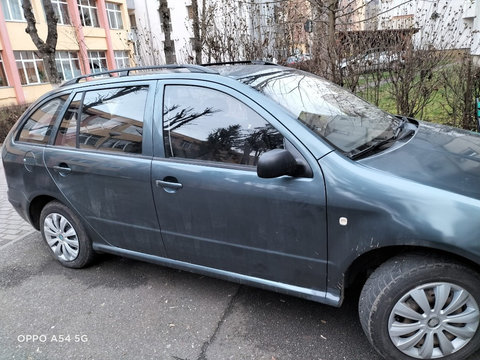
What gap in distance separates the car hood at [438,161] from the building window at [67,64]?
1126 inches

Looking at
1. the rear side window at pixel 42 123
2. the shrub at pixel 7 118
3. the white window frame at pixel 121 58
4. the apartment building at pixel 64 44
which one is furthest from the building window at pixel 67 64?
the rear side window at pixel 42 123

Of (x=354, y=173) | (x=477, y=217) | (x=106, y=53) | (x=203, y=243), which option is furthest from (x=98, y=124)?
(x=106, y=53)

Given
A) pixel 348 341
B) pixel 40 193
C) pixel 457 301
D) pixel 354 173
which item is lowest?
pixel 348 341

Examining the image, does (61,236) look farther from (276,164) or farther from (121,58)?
(121,58)

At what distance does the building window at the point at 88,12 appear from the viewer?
29016mm

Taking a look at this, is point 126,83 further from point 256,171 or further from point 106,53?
point 106,53

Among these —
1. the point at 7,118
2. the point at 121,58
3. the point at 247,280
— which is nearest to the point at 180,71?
the point at 247,280

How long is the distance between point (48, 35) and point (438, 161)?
8936 millimetres

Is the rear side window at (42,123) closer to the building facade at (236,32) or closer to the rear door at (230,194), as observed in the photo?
the rear door at (230,194)

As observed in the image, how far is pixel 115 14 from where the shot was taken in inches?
1308

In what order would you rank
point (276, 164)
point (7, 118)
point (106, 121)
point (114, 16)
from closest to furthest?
point (276, 164) → point (106, 121) → point (7, 118) → point (114, 16)

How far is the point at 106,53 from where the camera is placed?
3167cm

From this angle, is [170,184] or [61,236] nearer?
[170,184]

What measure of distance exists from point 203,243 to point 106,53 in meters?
32.8
